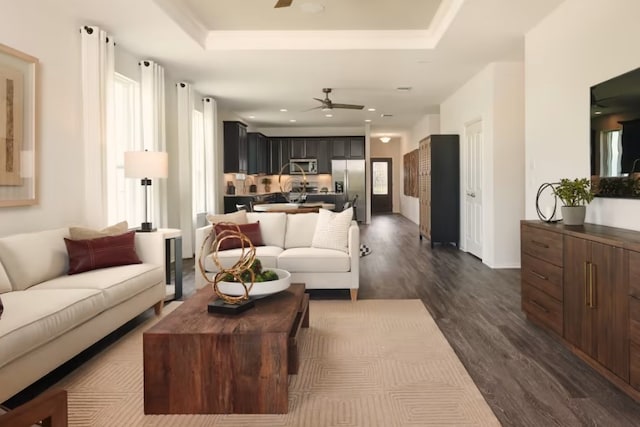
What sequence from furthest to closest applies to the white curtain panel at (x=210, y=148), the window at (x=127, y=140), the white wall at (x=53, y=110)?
the white curtain panel at (x=210, y=148), the window at (x=127, y=140), the white wall at (x=53, y=110)

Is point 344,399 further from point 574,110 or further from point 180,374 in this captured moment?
point 574,110

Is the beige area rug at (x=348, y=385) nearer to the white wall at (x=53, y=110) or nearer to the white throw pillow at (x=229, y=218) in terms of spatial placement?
the white wall at (x=53, y=110)

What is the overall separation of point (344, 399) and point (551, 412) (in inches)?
39.8

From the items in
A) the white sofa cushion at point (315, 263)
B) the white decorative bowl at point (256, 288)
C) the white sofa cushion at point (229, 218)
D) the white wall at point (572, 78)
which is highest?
the white wall at point (572, 78)

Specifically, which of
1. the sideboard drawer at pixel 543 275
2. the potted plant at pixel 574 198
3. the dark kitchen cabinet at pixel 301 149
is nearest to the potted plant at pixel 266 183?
the dark kitchen cabinet at pixel 301 149

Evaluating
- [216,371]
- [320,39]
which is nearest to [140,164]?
[320,39]

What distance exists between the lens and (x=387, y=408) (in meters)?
2.19

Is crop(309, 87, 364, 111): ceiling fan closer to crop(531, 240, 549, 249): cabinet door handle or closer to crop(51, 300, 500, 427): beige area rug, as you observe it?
crop(531, 240, 549, 249): cabinet door handle

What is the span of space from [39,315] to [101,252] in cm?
119

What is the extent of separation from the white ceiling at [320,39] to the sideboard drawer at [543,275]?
2.26 meters

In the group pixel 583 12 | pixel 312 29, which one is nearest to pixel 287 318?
pixel 583 12

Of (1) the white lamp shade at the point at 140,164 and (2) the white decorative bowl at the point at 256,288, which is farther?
(1) the white lamp shade at the point at 140,164

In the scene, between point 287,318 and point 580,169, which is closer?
point 287,318

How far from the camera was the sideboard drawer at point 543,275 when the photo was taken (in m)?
3.00
